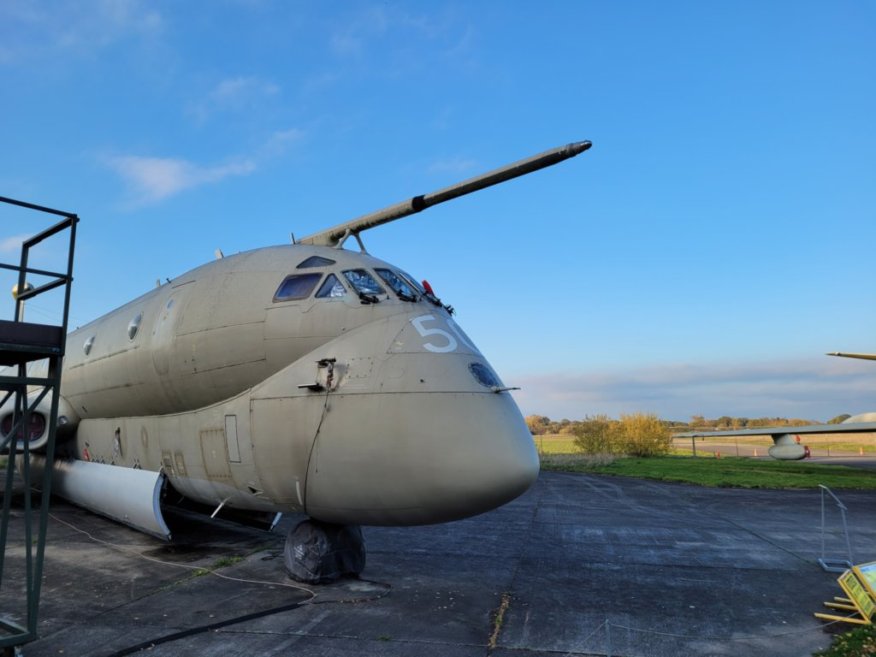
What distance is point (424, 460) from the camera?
629 centimetres

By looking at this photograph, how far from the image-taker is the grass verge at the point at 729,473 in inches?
Result: 843

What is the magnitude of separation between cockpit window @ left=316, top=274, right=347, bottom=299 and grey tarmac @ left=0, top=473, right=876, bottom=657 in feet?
13.0

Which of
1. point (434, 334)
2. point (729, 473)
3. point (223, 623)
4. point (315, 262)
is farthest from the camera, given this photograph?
point (729, 473)

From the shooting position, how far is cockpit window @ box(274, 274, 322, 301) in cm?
780

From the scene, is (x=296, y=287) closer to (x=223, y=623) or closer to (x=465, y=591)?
(x=223, y=623)

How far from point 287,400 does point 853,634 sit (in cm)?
685

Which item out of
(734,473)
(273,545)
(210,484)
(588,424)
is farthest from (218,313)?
(588,424)

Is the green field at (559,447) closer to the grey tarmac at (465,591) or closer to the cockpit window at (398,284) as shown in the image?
the grey tarmac at (465,591)

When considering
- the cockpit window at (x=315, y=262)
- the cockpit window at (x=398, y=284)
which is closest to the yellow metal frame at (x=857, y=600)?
the cockpit window at (x=398, y=284)

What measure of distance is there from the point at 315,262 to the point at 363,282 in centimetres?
89

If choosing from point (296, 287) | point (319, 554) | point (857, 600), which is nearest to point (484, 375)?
point (296, 287)

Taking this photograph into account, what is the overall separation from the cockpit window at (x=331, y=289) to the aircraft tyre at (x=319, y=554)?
10.6 ft

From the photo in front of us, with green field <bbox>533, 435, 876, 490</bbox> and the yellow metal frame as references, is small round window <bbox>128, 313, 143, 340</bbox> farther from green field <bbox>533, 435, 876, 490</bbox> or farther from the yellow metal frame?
green field <bbox>533, 435, 876, 490</bbox>

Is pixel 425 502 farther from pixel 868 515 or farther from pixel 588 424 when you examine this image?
pixel 588 424
